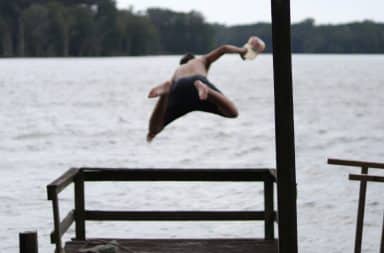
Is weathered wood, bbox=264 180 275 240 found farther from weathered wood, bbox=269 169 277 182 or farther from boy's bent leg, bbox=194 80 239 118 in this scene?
boy's bent leg, bbox=194 80 239 118

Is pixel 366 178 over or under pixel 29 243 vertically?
over

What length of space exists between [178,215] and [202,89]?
3.17 meters


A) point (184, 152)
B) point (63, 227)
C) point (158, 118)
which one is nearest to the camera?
point (158, 118)

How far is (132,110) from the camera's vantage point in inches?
2980

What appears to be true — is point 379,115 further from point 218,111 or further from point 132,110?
point 218,111

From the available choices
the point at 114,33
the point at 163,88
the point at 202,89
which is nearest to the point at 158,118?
the point at 163,88

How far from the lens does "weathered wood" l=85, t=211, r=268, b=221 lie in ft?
33.4

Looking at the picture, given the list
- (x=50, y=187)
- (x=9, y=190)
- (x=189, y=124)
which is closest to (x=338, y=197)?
(x=9, y=190)

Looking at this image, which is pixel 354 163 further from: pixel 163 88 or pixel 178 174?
pixel 178 174

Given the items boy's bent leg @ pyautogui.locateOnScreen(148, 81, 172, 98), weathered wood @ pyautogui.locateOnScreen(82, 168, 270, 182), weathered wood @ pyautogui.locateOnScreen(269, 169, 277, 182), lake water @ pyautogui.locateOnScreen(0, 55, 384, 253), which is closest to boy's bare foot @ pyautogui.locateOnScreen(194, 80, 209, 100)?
boy's bent leg @ pyautogui.locateOnScreen(148, 81, 172, 98)

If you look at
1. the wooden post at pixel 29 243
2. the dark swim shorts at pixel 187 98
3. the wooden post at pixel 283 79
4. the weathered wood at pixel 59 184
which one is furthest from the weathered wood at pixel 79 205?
the wooden post at pixel 283 79

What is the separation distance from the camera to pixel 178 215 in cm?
1027

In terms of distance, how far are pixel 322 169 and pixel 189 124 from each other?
27.5 metres

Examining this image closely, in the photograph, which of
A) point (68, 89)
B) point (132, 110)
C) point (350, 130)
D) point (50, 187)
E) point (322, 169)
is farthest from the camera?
point (68, 89)
